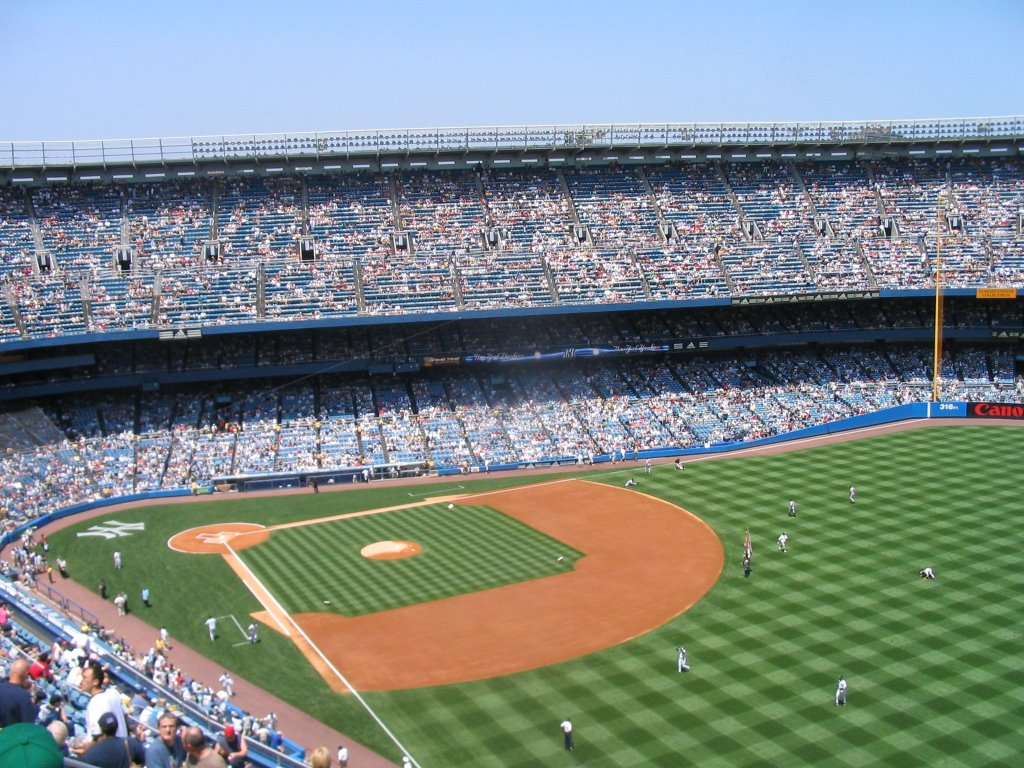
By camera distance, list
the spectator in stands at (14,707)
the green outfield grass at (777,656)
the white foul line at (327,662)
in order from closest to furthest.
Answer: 1. the spectator in stands at (14,707)
2. the green outfield grass at (777,656)
3. the white foul line at (327,662)

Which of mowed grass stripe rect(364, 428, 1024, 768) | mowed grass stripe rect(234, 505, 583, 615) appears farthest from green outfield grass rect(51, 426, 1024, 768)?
mowed grass stripe rect(234, 505, 583, 615)

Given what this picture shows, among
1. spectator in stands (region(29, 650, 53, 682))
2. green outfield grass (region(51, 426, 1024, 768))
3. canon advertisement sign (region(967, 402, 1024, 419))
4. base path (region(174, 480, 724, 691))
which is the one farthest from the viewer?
canon advertisement sign (region(967, 402, 1024, 419))

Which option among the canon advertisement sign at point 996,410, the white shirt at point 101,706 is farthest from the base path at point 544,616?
the canon advertisement sign at point 996,410

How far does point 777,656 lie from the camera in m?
31.0

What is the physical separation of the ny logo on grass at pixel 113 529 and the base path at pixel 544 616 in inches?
136

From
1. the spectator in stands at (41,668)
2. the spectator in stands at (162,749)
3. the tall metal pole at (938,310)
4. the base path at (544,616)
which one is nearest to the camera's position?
the spectator in stands at (162,749)

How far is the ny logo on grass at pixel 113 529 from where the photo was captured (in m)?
45.9

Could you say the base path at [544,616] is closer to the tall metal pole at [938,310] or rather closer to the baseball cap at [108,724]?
the baseball cap at [108,724]

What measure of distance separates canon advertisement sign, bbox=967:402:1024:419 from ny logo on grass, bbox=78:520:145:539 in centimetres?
5220

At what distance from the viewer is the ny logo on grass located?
45.9 meters

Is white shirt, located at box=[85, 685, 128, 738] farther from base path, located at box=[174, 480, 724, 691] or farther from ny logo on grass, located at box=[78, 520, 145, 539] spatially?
ny logo on grass, located at box=[78, 520, 145, 539]

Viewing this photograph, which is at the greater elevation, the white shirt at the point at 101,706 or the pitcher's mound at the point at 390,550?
the white shirt at the point at 101,706

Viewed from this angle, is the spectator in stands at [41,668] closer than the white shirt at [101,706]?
No

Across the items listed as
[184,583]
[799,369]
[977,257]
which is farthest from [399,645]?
[977,257]
